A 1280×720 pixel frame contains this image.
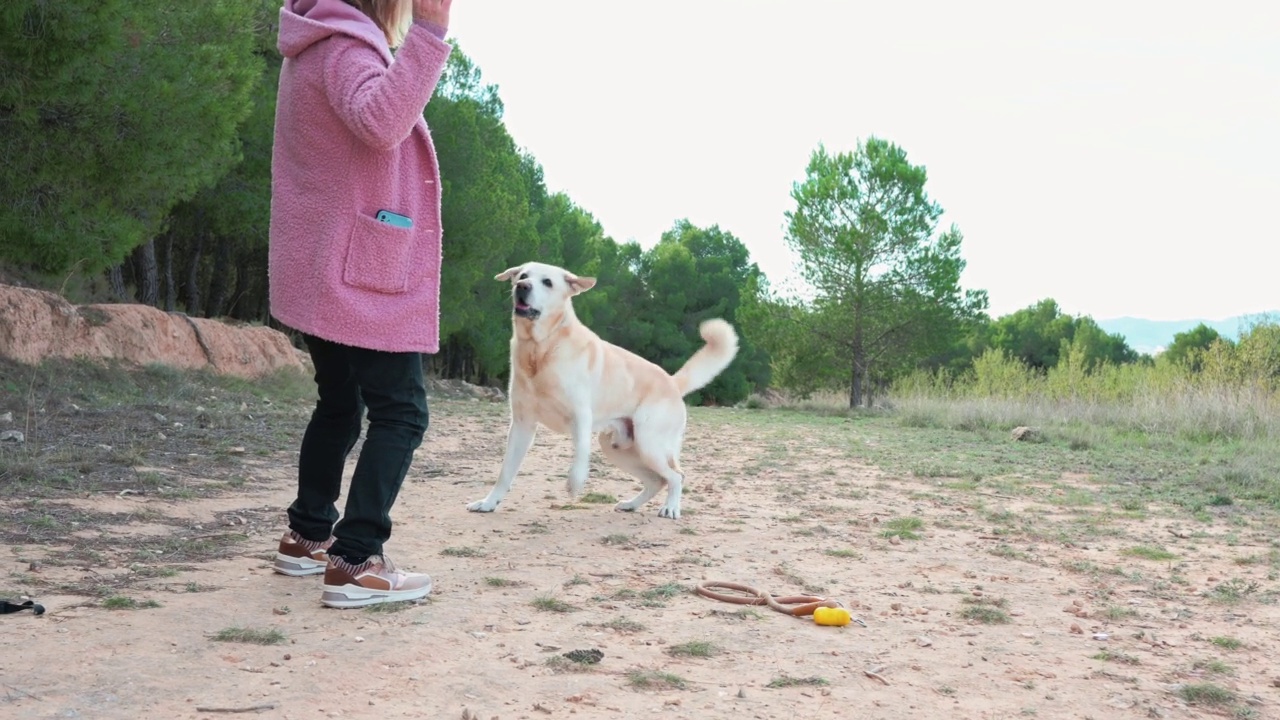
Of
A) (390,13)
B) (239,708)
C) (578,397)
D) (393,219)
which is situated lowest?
(239,708)

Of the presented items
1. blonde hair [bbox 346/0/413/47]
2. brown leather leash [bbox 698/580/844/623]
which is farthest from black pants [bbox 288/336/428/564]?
brown leather leash [bbox 698/580/844/623]

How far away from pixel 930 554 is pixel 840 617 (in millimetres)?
1510

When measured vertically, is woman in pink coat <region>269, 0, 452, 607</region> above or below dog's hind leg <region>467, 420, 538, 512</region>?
above

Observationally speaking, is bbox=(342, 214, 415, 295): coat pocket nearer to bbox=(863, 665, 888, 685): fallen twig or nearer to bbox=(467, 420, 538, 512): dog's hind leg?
bbox=(863, 665, 888, 685): fallen twig

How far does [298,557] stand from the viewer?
360 centimetres

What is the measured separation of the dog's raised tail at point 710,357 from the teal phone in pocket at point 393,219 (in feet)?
11.1

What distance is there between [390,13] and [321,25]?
291 millimetres

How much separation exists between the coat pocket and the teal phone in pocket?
1 cm

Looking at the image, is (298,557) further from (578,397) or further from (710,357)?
(710,357)

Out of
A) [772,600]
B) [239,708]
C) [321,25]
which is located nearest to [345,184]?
[321,25]

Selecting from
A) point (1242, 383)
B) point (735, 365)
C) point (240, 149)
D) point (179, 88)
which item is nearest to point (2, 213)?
point (179, 88)

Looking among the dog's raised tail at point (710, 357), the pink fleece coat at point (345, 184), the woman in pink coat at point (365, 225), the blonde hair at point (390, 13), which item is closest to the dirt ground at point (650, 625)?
the woman in pink coat at point (365, 225)

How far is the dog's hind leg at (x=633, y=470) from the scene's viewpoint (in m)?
5.81

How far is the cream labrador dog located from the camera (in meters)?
5.57
